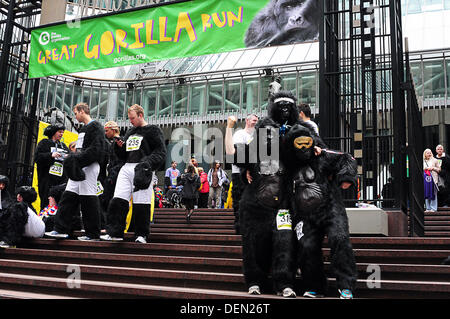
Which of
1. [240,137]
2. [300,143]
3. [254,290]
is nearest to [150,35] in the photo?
[240,137]

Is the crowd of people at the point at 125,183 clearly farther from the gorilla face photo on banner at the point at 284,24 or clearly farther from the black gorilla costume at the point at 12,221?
the gorilla face photo on banner at the point at 284,24

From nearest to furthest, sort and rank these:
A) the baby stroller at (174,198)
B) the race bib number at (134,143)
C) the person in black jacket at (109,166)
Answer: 1. the race bib number at (134,143)
2. the person in black jacket at (109,166)
3. the baby stroller at (174,198)

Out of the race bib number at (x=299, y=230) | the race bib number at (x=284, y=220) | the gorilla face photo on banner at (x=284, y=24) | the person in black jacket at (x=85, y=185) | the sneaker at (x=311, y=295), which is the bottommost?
the sneaker at (x=311, y=295)

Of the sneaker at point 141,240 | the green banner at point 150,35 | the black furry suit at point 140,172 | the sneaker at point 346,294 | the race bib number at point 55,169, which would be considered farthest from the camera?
the green banner at point 150,35

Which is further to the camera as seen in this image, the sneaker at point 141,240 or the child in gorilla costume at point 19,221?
the child in gorilla costume at point 19,221

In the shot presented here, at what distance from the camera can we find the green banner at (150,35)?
8297 mm

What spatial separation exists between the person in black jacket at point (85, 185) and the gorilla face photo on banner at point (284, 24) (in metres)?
3.15

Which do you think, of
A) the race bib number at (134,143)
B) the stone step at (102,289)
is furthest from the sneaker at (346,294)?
the race bib number at (134,143)

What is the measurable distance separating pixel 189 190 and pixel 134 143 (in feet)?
13.7

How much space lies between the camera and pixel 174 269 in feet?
18.4

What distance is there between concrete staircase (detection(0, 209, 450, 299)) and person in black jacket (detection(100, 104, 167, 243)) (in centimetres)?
27

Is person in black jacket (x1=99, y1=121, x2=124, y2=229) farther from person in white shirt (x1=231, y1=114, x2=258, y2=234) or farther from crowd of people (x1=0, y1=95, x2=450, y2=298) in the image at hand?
person in white shirt (x1=231, y1=114, x2=258, y2=234)

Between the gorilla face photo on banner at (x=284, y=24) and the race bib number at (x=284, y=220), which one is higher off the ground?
the gorilla face photo on banner at (x=284, y=24)
